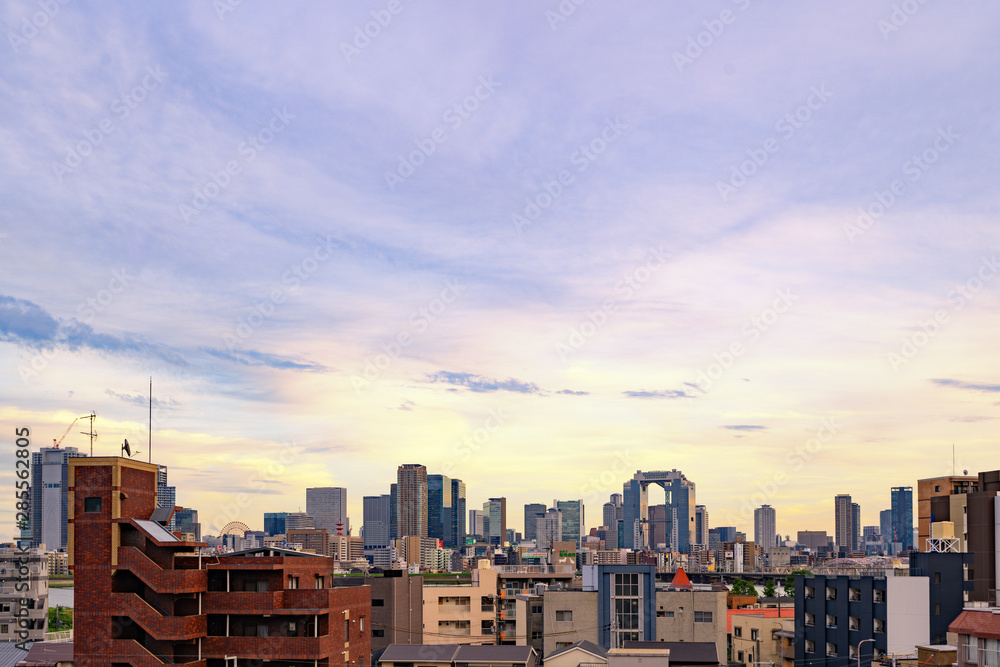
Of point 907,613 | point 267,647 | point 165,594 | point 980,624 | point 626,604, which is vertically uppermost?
point 165,594

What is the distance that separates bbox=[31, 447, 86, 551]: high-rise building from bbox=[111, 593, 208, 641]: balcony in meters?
59.0

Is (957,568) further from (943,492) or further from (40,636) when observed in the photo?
(40,636)

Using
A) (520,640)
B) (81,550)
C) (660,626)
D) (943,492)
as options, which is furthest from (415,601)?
(943,492)

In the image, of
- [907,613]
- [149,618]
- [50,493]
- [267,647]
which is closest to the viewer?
[149,618]

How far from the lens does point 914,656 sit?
90125mm

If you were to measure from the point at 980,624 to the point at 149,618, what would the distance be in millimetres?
61147

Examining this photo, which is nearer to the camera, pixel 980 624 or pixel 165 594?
pixel 980 624

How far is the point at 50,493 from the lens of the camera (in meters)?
165

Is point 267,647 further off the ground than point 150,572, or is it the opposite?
point 150,572

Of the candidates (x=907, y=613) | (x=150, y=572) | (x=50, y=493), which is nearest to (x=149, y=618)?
(x=150, y=572)

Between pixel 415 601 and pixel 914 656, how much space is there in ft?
215

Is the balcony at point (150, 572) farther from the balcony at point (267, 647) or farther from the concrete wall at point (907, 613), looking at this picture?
the concrete wall at point (907, 613)

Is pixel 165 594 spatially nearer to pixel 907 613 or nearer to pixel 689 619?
pixel 689 619

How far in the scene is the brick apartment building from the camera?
68062mm
